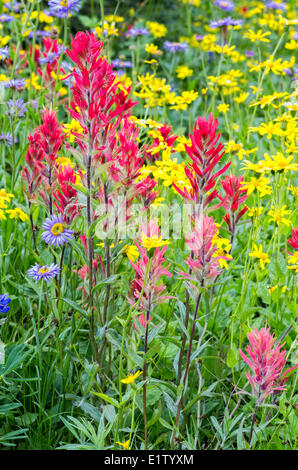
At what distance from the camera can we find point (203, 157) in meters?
1.35

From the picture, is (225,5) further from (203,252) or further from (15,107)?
(203,252)

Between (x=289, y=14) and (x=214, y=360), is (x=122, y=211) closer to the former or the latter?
(x=214, y=360)

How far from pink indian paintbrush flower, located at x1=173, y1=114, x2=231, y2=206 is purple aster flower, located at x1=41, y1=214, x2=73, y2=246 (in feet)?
1.39

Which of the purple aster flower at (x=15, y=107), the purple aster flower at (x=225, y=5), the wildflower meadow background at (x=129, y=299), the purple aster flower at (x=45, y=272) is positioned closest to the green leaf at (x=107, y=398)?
the wildflower meadow background at (x=129, y=299)

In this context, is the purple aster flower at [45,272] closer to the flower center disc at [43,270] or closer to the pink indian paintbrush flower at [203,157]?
the flower center disc at [43,270]

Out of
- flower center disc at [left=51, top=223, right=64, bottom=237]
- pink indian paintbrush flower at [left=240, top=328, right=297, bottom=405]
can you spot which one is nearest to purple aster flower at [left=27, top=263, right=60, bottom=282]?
flower center disc at [left=51, top=223, right=64, bottom=237]

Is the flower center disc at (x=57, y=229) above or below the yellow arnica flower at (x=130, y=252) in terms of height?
above

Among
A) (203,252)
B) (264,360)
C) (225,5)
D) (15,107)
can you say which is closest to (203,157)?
(203,252)

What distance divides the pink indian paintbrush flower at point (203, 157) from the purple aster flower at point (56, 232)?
16.7 inches

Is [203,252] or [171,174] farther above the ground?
[171,174]

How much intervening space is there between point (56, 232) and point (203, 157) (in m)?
0.54

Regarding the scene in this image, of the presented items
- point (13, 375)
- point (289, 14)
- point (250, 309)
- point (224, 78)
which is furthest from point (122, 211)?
point (289, 14)

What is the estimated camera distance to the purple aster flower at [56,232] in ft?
5.33

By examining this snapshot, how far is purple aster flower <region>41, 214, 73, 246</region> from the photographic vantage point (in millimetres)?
1626
